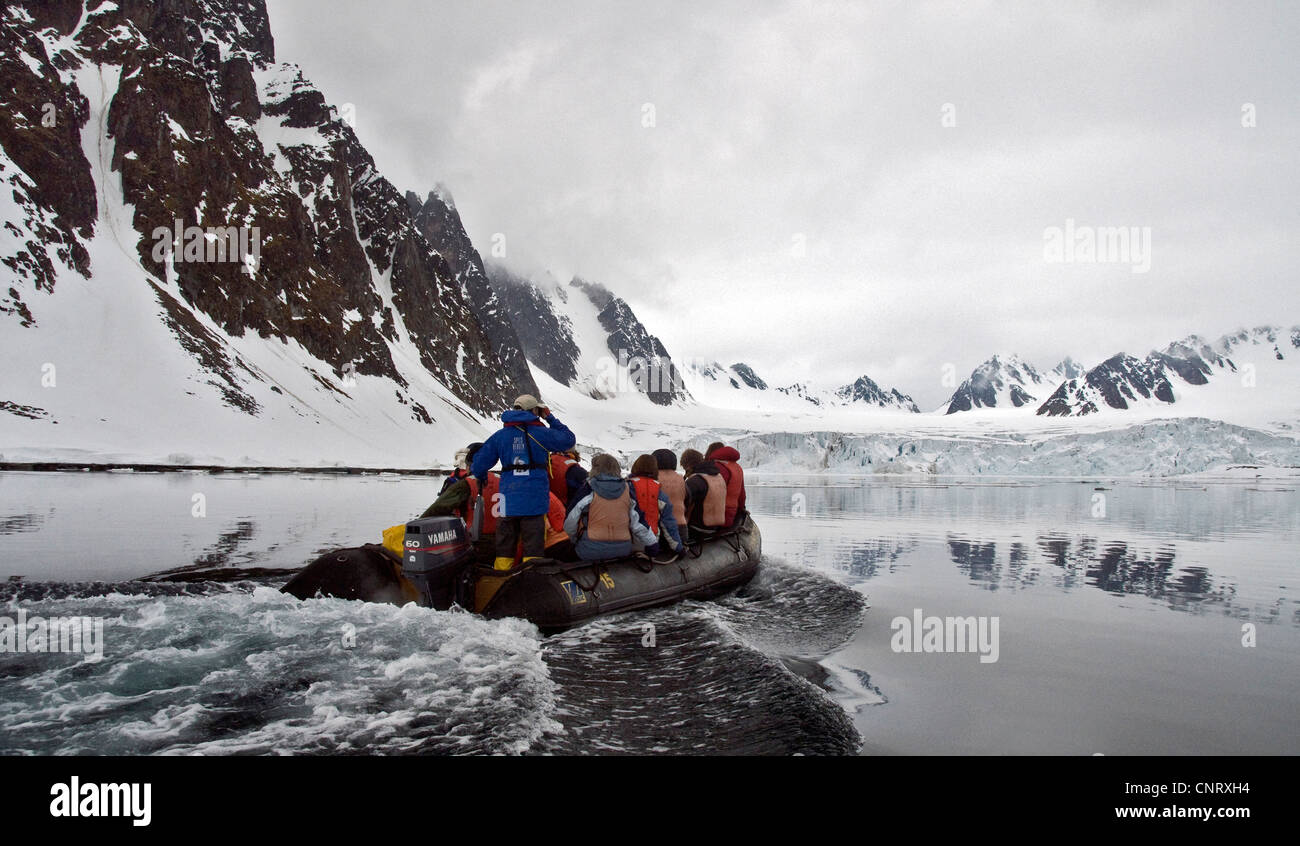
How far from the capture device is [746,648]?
635 cm

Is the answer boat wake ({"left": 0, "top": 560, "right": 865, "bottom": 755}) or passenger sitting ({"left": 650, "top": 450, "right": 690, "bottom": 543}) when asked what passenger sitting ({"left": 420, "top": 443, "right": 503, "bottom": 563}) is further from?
passenger sitting ({"left": 650, "top": 450, "right": 690, "bottom": 543})

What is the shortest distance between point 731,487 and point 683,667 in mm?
6450

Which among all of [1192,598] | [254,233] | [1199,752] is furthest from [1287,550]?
[254,233]

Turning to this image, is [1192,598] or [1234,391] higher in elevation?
[1234,391]

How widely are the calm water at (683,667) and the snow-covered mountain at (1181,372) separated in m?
166

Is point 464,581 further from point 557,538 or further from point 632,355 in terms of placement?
point 632,355

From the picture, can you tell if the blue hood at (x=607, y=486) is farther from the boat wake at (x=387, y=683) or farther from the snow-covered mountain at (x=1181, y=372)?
the snow-covered mountain at (x=1181, y=372)

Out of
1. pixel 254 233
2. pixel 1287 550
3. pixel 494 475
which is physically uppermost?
pixel 254 233

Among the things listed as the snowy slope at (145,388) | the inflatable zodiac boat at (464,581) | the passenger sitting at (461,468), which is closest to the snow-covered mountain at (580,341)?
the snowy slope at (145,388)

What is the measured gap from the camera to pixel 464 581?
7883 millimetres

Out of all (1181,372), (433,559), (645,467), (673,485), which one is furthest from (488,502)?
→ (1181,372)

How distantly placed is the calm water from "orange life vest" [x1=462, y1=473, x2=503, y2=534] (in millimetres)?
1550
